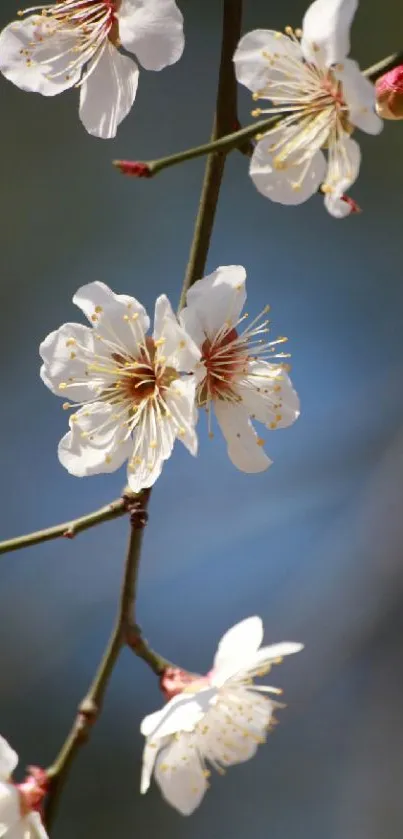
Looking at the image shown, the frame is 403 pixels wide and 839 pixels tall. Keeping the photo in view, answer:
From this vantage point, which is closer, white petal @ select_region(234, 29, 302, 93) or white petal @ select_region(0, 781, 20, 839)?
white petal @ select_region(234, 29, 302, 93)

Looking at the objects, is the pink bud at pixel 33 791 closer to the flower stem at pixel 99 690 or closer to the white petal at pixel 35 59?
the flower stem at pixel 99 690

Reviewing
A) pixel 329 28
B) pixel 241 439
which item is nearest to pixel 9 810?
pixel 241 439

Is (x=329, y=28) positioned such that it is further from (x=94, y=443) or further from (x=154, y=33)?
(x=94, y=443)

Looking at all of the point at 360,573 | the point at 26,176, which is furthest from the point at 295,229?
the point at 360,573

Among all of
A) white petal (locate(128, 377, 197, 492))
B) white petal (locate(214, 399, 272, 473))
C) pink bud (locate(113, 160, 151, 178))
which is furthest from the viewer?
white petal (locate(214, 399, 272, 473))

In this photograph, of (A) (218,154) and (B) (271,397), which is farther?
(B) (271,397)

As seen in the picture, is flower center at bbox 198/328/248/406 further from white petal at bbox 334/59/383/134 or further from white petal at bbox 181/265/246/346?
white petal at bbox 334/59/383/134

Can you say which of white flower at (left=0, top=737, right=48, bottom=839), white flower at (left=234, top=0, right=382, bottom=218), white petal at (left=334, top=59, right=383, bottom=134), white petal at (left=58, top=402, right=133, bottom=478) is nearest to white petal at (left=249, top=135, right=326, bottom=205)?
white flower at (left=234, top=0, right=382, bottom=218)
